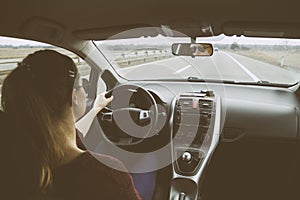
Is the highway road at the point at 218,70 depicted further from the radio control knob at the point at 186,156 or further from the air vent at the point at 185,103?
the radio control knob at the point at 186,156

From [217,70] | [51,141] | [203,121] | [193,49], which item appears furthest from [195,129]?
[51,141]

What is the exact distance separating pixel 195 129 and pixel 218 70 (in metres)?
0.29

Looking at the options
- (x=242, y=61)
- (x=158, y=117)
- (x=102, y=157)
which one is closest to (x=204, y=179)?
(x=158, y=117)

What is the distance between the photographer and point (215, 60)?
187cm

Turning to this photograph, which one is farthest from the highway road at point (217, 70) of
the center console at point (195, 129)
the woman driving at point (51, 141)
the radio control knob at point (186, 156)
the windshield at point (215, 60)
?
the woman driving at point (51, 141)

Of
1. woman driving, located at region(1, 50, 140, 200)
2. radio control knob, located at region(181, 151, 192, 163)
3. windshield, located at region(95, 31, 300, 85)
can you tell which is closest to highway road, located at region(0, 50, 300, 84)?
windshield, located at region(95, 31, 300, 85)

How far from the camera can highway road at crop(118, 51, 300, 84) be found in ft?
6.02

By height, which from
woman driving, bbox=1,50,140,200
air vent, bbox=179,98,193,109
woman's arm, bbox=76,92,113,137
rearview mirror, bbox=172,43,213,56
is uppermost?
rearview mirror, bbox=172,43,213,56

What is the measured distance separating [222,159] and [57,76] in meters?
1.19

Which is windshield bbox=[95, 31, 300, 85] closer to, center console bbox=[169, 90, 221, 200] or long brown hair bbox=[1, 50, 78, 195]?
center console bbox=[169, 90, 221, 200]

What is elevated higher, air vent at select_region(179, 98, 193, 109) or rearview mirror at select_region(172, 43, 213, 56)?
rearview mirror at select_region(172, 43, 213, 56)

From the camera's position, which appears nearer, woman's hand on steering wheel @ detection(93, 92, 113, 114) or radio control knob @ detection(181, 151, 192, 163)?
woman's hand on steering wheel @ detection(93, 92, 113, 114)

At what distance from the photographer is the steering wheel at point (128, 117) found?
1702 mm

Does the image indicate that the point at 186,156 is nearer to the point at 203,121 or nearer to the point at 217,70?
the point at 203,121
